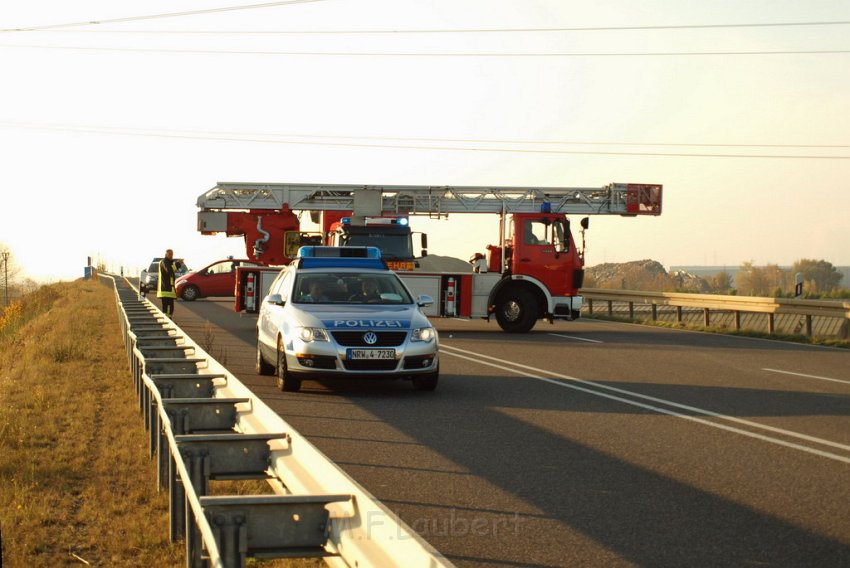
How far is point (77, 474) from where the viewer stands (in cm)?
803

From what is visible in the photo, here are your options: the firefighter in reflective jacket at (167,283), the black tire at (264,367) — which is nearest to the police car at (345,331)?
the black tire at (264,367)

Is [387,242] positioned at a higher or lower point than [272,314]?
higher

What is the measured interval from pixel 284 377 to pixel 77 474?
501 cm

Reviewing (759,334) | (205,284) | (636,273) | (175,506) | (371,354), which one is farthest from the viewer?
(636,273)

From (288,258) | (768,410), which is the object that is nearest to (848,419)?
(768,410)

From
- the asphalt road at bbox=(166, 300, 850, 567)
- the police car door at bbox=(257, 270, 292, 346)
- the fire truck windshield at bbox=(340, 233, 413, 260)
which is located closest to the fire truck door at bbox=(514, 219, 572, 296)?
the fire truck windshield at bbox=(340, 233, 413, 260)

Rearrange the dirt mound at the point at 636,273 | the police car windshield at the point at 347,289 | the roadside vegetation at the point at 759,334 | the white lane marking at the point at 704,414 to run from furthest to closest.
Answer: the dirt mound at the point at 636,273
the roadside vegetation at the point at 759,334
the police car windshield at the point at 347,289
the white lane marking at the point at 704,414

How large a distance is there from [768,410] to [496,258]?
1526 cm

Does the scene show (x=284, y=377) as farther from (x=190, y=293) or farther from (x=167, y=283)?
(x=190, y=293)

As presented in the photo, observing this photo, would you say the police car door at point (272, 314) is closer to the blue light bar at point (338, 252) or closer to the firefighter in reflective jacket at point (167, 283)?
the blue light bar at point (338, 252)

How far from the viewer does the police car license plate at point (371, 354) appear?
41.1 feet

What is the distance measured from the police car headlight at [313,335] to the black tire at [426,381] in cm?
119

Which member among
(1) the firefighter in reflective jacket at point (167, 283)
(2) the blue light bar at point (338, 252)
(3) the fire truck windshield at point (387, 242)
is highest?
(3) the fire truck windshield at point (387, 242)

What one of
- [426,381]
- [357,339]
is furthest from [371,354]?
[426,381]
